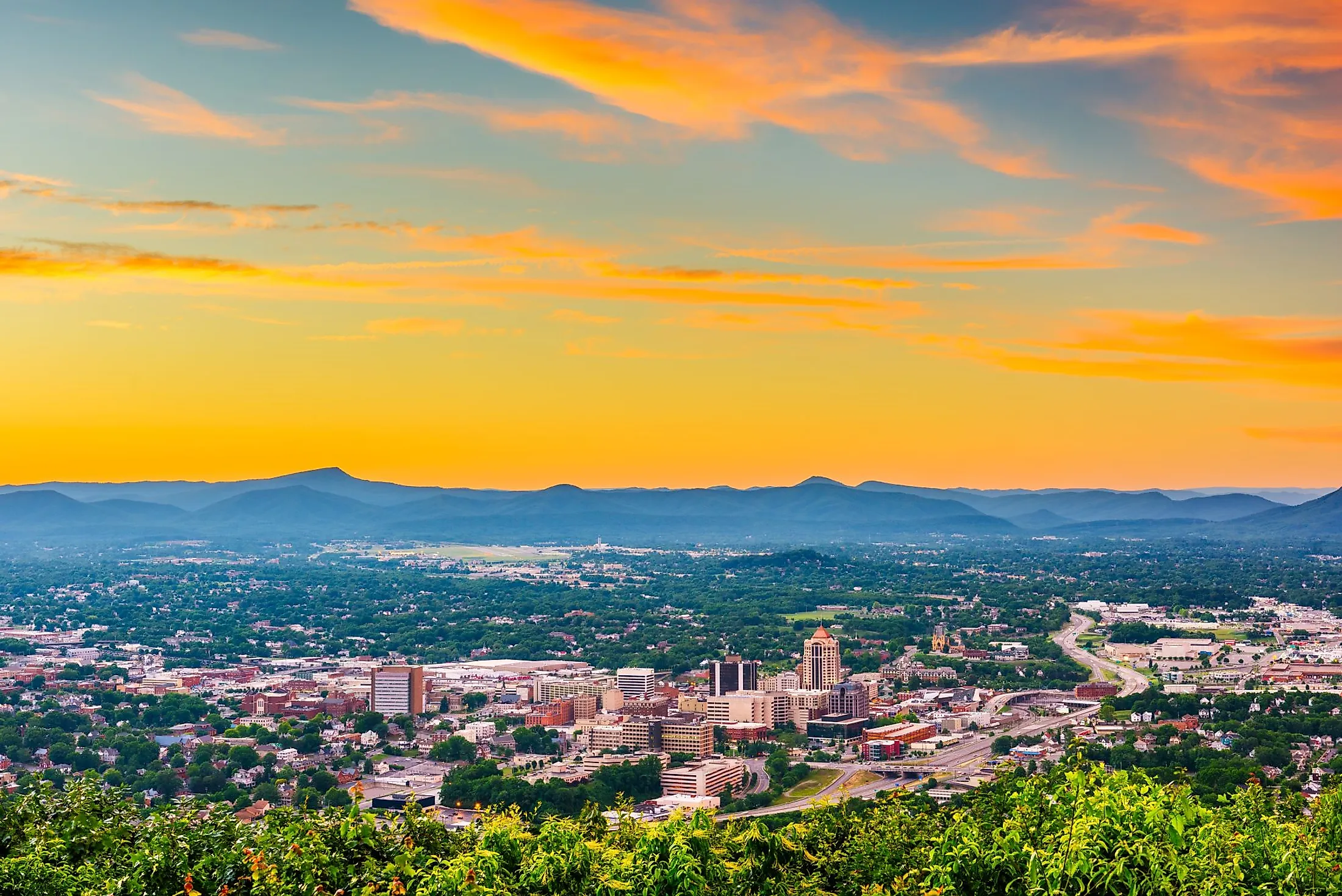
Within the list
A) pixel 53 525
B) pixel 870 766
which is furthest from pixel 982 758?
pixel 53 525

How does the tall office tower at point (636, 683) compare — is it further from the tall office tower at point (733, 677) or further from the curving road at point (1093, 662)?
the curving road at point (1093, 662)

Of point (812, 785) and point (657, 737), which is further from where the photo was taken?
point (657, 737)

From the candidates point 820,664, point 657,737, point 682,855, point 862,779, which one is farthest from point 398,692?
point 682,855

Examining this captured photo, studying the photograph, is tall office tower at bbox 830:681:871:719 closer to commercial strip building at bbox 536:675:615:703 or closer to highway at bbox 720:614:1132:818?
highway at bbox 720:614:1132:818

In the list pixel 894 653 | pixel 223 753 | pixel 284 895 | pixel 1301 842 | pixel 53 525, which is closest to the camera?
pixel 284 895

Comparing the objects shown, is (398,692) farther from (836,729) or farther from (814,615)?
(814,615)

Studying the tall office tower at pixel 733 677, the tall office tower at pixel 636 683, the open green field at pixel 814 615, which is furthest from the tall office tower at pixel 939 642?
the tall office tower at pixel 733 677

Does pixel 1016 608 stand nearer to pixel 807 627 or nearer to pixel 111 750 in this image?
pixel 807 627
